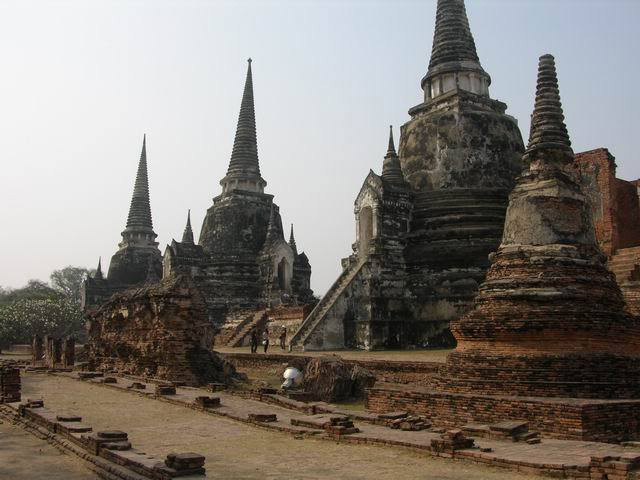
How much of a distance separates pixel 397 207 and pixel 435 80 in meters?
6.48

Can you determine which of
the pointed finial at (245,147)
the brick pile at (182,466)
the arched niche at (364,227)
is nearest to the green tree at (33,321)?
the pointed finial at (245,147)

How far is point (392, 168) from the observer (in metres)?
25.3

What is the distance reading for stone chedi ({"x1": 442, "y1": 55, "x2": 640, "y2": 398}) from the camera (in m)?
10.4

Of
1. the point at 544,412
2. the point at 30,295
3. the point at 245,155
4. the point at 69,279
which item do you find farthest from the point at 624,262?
the point at 69,279

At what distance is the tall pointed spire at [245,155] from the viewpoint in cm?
3903

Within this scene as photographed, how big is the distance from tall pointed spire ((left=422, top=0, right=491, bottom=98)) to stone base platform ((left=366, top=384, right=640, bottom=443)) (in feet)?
62.1

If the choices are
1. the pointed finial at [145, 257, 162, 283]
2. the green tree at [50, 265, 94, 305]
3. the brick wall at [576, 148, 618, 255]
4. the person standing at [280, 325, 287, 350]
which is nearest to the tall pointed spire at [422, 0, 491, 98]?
the brick wall at [576, 148, 618, 255]

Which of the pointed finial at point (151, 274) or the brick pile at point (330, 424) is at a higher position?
the pointed finial at point (151, 274)

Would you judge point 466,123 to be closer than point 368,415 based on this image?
No

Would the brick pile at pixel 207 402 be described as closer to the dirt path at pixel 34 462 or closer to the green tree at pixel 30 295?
the dirt path at pixel 34 462

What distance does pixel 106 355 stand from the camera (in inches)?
766

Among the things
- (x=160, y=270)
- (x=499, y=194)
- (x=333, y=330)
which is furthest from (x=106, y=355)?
(x=160, y=270)

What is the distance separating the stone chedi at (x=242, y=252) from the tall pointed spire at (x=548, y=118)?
21.7 meters

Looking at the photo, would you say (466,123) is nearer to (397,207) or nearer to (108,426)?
(397,207)
